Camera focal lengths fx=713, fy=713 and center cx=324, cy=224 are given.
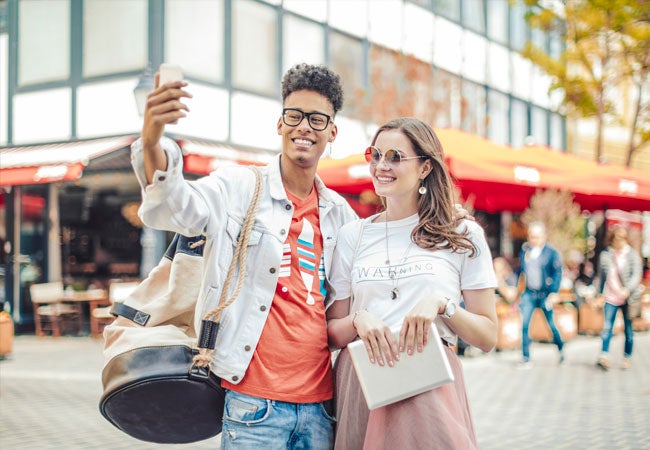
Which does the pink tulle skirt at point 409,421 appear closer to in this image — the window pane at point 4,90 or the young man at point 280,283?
the young man at point 280,283

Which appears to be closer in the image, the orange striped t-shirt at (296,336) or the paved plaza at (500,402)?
the orange striped t-shirt at (296,336)

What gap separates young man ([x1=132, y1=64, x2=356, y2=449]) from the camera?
7.09ft

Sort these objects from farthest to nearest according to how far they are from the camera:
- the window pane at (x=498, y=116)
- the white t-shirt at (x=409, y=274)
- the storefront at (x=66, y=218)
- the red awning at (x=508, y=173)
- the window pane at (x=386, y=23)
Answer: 1. the window pane at (x=498, y=116)
2. the window pane at (x=386, y=23)
3. the storefront at (x=66, y=218)
4. the red awning at (x=508, y=173)
5. the white t-shirt at (x=409, y=274)

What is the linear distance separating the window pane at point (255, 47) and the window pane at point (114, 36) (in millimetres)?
1788

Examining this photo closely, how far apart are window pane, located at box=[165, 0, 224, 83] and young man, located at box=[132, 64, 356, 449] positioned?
1034cm

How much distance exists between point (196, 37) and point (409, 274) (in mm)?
11347

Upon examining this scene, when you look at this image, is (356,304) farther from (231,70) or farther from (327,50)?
(327,50)

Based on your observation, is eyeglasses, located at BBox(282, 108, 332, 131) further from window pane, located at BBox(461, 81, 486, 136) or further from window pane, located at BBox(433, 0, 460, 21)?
window pane, located at BBox(433, 0, 460, 21)

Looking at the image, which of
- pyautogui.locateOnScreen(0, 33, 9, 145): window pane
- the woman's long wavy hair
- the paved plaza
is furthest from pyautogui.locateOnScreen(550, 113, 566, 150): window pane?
the woman's long wavy hair

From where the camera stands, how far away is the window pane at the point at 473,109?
14359 millimetres

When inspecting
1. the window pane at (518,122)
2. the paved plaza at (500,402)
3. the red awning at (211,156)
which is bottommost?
the paved plaza at (500,402)

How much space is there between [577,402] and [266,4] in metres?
9.86

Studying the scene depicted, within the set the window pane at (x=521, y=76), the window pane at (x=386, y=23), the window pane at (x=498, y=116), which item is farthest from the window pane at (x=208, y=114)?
the window pane at (x=521, y=76)

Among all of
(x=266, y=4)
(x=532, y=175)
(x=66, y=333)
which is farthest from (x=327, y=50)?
(x=66, y=333)
